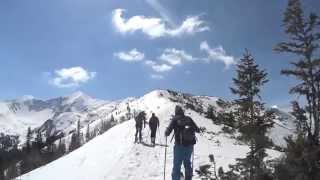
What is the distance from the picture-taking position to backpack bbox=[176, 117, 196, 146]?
50.6 feet

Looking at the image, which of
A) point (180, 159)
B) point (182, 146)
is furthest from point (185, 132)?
point (180, 159)

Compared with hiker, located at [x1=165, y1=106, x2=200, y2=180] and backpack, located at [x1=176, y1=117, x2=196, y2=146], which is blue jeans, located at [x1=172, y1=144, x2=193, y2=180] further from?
backpack, located at [x1=176, y1=117, x2=196, y2=146]

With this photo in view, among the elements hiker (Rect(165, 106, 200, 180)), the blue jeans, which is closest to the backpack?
hiker (Rect(165, 106, 200, 180))

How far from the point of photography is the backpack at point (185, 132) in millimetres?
15438

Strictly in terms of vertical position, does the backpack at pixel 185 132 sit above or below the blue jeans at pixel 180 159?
above

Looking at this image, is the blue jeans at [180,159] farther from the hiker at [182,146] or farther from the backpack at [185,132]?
the backpack at [185,132]

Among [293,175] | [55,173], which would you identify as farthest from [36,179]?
[293,175]

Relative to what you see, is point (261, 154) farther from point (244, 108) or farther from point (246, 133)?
point (244, 108)

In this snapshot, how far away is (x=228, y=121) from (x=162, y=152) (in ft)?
23.3

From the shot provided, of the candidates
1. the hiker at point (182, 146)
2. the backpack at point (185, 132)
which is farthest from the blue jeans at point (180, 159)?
the backpack at point (185, 132)

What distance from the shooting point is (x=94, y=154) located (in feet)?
114

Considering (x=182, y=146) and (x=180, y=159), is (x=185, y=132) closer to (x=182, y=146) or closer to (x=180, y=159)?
(x=182, y=146)

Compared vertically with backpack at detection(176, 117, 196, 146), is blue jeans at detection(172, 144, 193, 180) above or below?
below

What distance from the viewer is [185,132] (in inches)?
609
